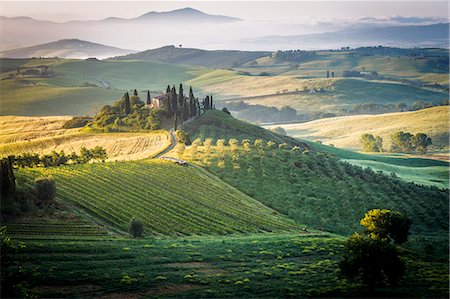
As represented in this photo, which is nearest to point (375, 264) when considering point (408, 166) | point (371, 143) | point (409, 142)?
point (408, 166)

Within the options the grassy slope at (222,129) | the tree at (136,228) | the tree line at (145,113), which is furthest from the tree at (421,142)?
the tree at (136,228)

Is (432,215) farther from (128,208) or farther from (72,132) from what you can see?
(72,132)

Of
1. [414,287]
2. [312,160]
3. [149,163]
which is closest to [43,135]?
[149,163]

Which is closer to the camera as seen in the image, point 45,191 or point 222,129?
point 45,191

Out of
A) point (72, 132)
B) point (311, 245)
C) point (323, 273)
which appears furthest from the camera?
point (72, 132)

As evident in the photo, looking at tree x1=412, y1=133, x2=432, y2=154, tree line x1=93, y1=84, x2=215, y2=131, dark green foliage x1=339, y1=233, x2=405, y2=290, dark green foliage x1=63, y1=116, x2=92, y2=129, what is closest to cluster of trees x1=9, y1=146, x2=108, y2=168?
tree line x1=93, y1=84, x2=215, y2=131

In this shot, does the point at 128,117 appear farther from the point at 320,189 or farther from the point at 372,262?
the point at 372,262
